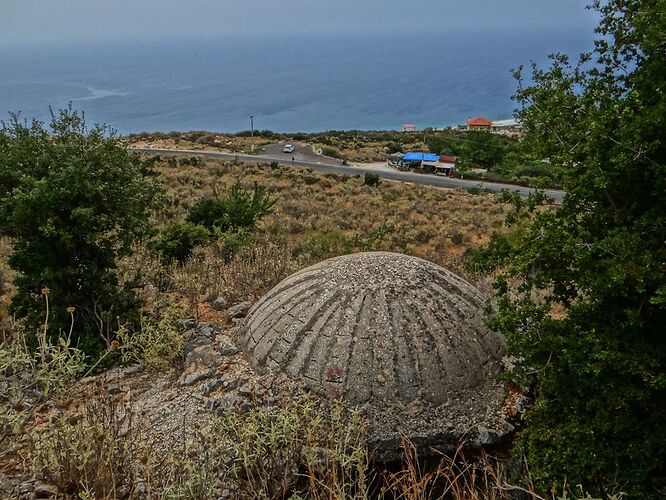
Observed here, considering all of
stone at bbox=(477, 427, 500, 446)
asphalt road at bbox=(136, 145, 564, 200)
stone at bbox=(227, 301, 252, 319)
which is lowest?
asphalt road at bbox=(136, 145, 564, 200)

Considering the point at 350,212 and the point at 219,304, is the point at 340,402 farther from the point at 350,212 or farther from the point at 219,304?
the point at 350,212

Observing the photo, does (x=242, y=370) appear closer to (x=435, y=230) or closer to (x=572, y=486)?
(x=572, y=486)

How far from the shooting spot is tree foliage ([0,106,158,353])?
24.0ft

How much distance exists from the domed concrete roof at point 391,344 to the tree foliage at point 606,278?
0.78 metres

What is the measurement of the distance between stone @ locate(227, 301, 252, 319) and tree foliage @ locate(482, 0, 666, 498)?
14.0ft

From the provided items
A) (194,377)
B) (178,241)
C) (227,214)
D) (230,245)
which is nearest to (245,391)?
(194,377)

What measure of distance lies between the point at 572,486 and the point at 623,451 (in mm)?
589

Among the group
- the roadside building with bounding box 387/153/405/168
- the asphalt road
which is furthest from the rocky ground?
the roadside building with bounding box 387/153/405/168

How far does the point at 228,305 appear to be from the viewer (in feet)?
29.0

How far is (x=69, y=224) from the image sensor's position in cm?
753

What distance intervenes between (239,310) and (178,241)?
505 centimetres

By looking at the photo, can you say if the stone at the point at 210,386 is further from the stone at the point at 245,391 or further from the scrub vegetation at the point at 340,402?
the stone at the point at 245,391

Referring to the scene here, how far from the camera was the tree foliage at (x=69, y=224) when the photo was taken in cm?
733

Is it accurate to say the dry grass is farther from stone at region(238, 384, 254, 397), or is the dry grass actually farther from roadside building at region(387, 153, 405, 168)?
roadside building at region(387, 153, 405, 168)
